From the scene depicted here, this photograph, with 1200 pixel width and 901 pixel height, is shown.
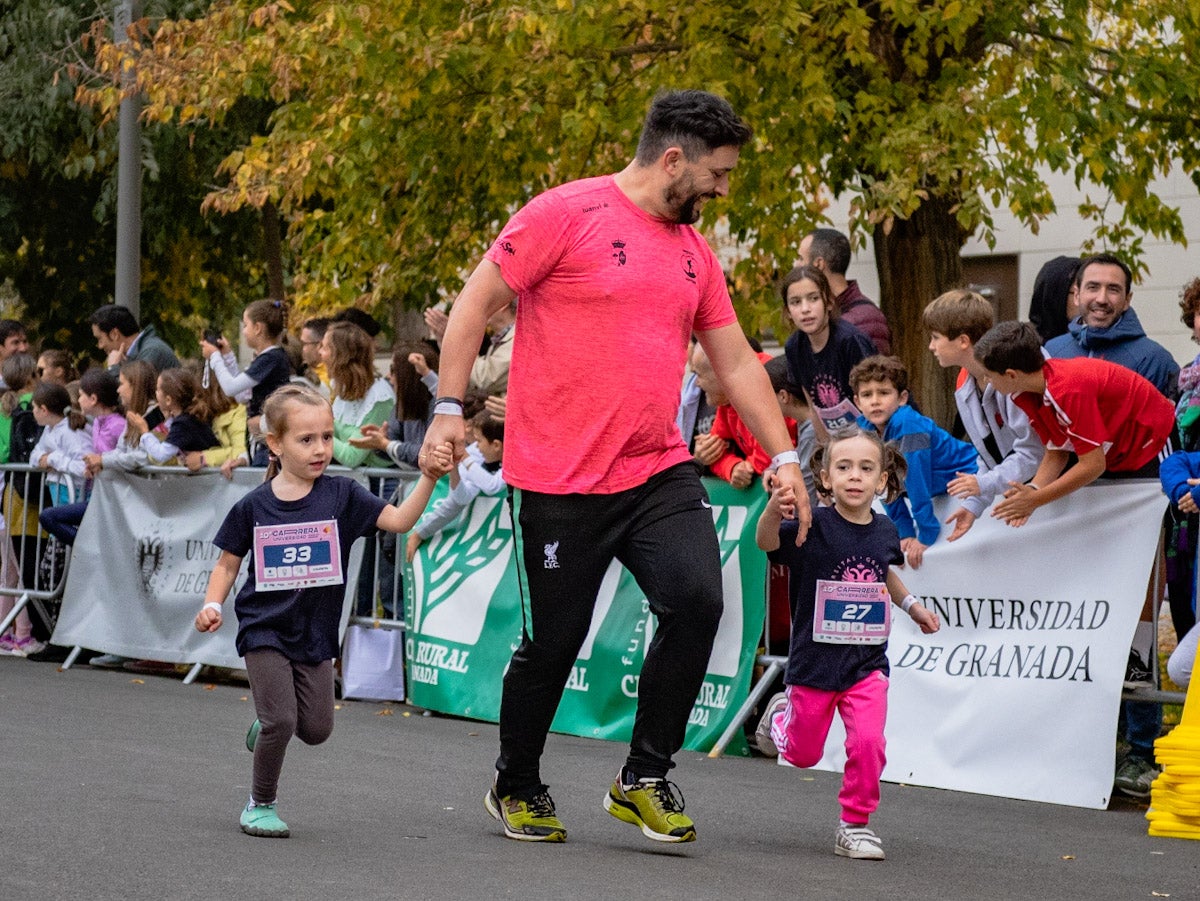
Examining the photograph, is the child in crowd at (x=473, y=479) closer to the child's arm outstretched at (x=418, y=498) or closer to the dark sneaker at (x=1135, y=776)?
the child's arm outstretched at (x=418, y=498)

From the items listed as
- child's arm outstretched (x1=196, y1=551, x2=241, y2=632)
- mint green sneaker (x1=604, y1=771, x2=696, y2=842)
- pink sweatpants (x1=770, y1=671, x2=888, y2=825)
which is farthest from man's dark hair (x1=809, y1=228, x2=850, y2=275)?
mint green sneaker (x1=604, y1=771, x2=696, y2=842)

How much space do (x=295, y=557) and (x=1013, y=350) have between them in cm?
275

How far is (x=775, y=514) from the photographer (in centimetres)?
596

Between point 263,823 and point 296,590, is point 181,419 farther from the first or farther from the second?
point 263,823

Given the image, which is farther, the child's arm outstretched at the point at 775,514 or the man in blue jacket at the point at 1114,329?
the man in blue jacket at the point at 1114,329

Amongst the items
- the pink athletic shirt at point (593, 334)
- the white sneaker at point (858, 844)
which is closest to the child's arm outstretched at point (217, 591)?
the pink athletic shirt at point (593, 334)

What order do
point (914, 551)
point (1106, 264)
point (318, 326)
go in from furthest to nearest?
point (318, 326) < point (1106, 264) < point (914, 551)

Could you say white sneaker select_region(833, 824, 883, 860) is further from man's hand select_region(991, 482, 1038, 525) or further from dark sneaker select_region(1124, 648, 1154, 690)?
man's hand select_region(991, 482, 1038, 525)

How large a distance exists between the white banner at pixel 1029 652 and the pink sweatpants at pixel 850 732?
152 cm

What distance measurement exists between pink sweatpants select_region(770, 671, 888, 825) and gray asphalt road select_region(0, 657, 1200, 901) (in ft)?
0.67

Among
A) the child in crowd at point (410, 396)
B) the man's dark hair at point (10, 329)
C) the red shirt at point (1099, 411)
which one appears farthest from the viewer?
the man's dark hair at point (10, 329)

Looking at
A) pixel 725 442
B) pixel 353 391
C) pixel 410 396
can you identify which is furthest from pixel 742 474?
pixel 353 391

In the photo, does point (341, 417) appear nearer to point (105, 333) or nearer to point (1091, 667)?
point (105, 333)

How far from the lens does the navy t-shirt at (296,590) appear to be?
6.11m
